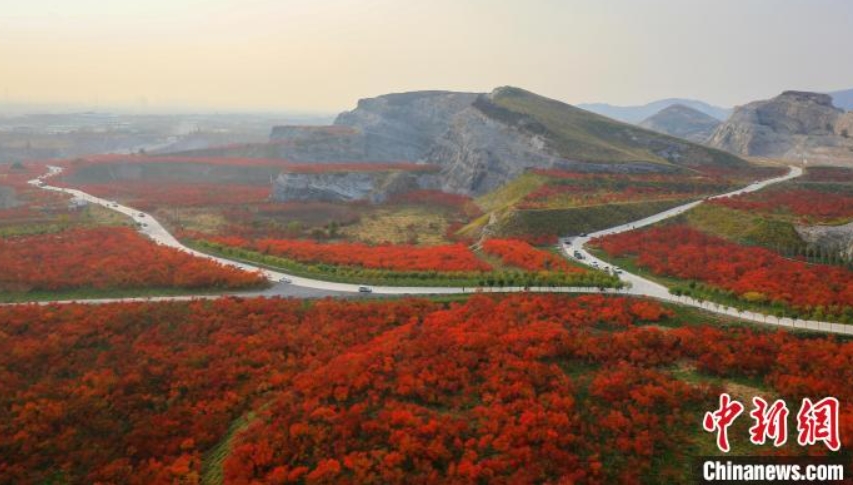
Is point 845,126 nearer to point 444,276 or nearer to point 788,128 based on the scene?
point 788,128


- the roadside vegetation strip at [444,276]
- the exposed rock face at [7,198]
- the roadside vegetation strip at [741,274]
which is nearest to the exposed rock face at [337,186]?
the exposed rock face at [7,198]

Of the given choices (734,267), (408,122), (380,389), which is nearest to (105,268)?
(380,389)

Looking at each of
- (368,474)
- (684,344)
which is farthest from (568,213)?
(368,474)

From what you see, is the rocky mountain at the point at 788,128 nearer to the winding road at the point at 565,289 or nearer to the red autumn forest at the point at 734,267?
the winding road at the point at 565,289

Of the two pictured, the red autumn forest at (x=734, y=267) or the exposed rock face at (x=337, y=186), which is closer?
the red autumn forest at (x=734, y=267)

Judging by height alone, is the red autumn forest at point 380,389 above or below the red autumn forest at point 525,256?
below

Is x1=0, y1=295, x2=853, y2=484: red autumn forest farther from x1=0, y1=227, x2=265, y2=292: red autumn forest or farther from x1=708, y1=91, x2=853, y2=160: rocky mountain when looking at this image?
x1=708, y1=91, x2=853, y2=160: rocky mountain

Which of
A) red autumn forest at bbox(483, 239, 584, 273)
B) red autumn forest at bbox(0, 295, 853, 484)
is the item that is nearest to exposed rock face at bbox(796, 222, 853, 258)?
red autumn forest at bbox(0, 295, 853, 484)
